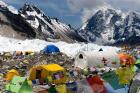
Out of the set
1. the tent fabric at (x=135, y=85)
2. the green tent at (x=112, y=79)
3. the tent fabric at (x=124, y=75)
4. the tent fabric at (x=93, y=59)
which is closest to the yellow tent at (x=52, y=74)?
the tent fabric at (x=93, y=59)

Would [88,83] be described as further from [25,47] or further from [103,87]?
[25,47]

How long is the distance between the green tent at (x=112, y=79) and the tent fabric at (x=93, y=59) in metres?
29.3

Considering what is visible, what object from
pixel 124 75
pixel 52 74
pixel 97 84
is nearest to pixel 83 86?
pixel 97 84

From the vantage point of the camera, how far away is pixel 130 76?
20734 millimetres

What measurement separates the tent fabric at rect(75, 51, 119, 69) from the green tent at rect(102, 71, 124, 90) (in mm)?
29307

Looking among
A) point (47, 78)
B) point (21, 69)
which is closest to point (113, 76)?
point (47, 78)

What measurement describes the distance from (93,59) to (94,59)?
12 cm

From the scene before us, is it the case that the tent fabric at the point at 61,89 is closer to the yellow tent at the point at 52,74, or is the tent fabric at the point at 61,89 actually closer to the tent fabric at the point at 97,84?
the tent fabric at the point at 97,84

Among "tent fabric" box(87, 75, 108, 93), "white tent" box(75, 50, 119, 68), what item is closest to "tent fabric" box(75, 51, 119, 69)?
"white tent" box(75, 50, 119, 68)

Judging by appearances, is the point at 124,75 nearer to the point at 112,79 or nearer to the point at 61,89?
the point at 112,79

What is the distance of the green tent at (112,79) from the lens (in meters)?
18.7

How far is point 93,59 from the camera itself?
1929 inches

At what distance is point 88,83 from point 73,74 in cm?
2237

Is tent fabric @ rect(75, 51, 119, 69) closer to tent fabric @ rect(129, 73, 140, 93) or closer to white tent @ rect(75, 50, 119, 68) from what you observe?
white tent @ rect(75, 50, 119, 68)
